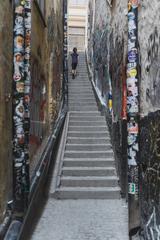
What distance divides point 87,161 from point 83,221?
10.1ft

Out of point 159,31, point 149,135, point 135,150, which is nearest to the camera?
point 159,31

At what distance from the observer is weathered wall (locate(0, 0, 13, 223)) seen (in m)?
5.62

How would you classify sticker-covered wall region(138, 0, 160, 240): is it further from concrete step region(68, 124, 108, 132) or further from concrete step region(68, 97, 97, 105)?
concrete step region(68, 97, 97, 105)

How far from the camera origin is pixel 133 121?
20.5 ft

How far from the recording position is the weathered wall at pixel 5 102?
5625 millimetres

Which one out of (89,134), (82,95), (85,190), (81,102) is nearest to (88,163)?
(85,190)

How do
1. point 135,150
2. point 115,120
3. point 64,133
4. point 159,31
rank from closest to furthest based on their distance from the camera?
point 159,31, point 135,150, point 115,120, point 64,133

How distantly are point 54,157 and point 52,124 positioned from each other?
190cm

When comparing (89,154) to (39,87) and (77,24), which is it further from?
(77,24)

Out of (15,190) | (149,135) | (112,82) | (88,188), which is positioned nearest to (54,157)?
(88,188)

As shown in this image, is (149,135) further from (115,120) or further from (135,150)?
(115,120)

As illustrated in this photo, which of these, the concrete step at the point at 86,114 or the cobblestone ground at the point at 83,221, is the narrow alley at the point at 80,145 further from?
the concrete step at the point at 86,114

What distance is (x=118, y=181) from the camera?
9.38 metres

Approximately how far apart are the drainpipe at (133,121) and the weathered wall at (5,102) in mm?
1574
